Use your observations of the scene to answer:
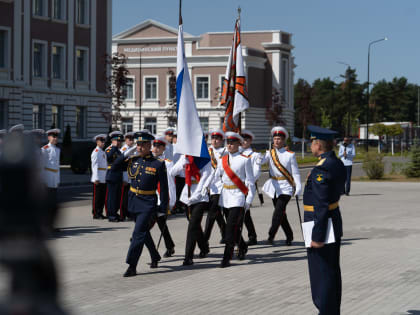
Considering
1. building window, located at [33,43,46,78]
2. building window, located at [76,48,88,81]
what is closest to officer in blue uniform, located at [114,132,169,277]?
building window, located at [33,43,46,78]

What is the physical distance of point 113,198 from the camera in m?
15.2

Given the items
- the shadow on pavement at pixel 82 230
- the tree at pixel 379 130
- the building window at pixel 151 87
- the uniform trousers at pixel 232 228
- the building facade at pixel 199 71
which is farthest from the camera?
the building window at pixel 151 87

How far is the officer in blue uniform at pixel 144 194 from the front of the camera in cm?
862

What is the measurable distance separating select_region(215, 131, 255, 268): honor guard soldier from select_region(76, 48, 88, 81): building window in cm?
4110

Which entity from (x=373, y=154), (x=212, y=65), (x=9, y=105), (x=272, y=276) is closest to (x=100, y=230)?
(x=272, y=276)

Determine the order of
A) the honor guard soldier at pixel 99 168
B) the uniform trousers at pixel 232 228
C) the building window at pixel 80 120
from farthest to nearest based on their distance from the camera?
the building window at pixel 80 120, the honor guard soldier at pixel 99 168, the uniform trousers at pixel 232 228

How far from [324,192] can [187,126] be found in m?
5.00

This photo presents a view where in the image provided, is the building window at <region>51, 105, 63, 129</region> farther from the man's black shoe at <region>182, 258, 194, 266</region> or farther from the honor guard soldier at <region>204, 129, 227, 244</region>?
the man's black shoe at <region>182, 258, 194, 266</region>

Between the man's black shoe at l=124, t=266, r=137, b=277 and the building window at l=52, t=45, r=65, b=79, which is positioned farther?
the building window at l=52, t=45, r=65, b=79

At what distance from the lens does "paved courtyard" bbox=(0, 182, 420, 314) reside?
6.85m

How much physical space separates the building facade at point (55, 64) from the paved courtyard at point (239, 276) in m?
30.7

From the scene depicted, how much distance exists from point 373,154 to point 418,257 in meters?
21.1

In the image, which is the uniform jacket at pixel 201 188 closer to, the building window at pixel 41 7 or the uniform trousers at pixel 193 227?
the uniform trousers at pixel 193 227

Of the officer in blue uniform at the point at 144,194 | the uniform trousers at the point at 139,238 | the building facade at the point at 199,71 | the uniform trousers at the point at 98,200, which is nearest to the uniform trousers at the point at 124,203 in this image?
the uniform trousers at the point at 98,200
